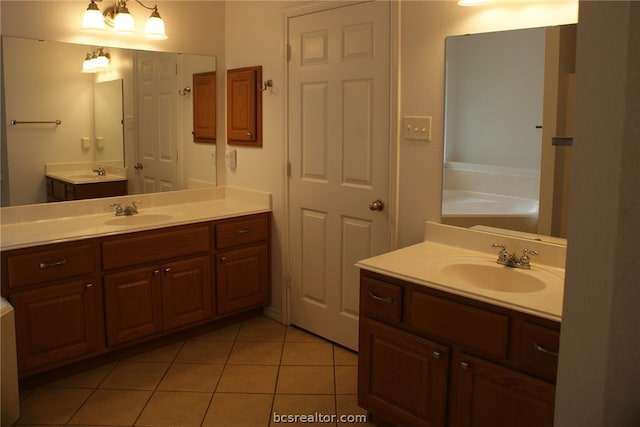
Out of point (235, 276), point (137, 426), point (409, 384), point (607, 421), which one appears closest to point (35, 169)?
point (235, 276)

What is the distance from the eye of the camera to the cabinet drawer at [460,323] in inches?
75.8

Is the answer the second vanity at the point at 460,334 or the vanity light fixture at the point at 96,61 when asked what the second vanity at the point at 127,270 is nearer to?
the vanity light fixture at the point at 96,61

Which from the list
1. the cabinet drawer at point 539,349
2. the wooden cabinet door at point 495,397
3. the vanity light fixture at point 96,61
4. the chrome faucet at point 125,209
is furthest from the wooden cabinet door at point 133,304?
the cabinet drawer at point 539,349

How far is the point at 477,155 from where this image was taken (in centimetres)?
258

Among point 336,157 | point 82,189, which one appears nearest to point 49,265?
point 82,189

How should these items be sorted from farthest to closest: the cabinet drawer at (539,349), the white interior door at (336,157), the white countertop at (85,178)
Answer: the white countertop at (85,178), the white interior door at (336,157), the cabinet drawer at (539,349)

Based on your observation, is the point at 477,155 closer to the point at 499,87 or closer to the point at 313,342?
the point at 499,87

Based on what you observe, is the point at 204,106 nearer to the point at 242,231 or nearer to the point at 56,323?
the point at 242,231

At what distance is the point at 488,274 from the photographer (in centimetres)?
236

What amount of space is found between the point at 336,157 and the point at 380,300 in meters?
1.15

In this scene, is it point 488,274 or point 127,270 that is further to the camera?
point 127,270

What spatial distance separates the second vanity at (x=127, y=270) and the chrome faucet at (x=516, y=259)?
1746 mm

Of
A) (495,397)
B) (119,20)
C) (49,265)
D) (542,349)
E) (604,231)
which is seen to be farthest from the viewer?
(119,20)

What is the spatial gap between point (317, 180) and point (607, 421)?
2487mm
